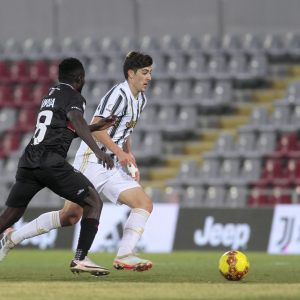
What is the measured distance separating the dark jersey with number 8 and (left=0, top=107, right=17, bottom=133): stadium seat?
456 inches

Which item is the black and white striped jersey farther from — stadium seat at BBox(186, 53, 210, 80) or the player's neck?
stadium seat at BBox(186, 53, 210, 80)

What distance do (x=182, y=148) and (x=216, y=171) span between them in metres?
1.66

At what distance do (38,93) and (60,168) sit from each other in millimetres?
12223

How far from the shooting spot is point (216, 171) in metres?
14.5

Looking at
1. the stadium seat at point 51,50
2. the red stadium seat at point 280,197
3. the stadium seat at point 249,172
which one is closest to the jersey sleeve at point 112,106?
the red stadium seat at point 280,197

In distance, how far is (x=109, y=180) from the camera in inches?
253

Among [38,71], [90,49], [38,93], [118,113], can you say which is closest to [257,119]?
[90,49]

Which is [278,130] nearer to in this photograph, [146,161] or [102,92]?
[146,161]

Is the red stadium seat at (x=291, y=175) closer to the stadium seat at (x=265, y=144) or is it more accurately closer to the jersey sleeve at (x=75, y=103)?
the stadium seat at (x=265, y=144)

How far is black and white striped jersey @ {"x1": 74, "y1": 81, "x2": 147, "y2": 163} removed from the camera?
645 cm

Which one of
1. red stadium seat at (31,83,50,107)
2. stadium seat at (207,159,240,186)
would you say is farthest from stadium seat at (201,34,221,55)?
red stadium seat at (31,83,50,107)

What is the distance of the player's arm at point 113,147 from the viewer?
6.14 m

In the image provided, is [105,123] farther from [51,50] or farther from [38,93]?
[51,50]

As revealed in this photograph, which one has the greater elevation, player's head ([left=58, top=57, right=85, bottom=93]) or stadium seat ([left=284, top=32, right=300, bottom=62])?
stadium seat ([left=284, top=32, right=300, bottom=62])
